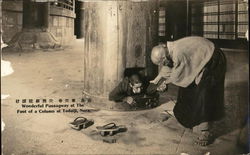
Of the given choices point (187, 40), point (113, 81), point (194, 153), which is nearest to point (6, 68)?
point (113, 81)

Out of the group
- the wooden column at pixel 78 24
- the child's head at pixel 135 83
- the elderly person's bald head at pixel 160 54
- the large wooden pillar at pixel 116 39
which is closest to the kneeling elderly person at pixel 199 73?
the elderly person's bald head at pixel 160 54

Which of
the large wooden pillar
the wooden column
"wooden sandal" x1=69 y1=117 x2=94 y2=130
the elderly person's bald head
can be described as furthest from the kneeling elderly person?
the wooden column

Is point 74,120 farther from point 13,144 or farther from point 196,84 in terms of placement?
point 196,84

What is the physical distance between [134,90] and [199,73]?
1.03 meters

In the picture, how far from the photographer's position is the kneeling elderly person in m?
2.48

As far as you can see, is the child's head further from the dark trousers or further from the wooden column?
the wooden column

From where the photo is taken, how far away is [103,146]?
8.11 ft

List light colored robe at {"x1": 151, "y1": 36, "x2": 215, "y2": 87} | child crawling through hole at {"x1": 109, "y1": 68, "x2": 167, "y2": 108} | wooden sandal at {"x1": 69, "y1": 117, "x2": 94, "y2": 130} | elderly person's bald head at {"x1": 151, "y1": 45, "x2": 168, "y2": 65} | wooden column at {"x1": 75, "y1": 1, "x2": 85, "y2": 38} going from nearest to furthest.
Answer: light colored robe at {"x1": 151, "y1": 36, "x2": 215, "y2": 87}
elderly person's bald head at {"x1": 151, "y1": 45, "x2": 168, "y2": 65}
wooden sandal at {"x1": 69, "y1": 117, "x2": 94, "y2": 130}
child crawling through hole at {"x1": 109, "y1": 68, "x2": 167, "y2": 108}
wooden column at {"x1": 75, "y1": 1, "x2": 85, "y2": 38}

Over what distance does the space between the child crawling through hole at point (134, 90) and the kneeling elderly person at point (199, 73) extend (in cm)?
72

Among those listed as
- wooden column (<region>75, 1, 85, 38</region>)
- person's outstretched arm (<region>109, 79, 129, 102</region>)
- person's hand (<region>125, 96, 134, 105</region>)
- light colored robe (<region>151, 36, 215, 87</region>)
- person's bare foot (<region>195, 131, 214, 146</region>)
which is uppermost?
wooden column (<region>75, 1, 85, 38</region>)

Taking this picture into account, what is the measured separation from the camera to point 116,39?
10.7ft

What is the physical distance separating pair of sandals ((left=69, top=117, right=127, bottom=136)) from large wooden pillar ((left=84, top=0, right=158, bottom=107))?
59cm

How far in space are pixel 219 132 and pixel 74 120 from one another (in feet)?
5.34

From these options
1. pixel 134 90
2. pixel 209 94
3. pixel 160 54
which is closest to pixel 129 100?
pixel 134 90
